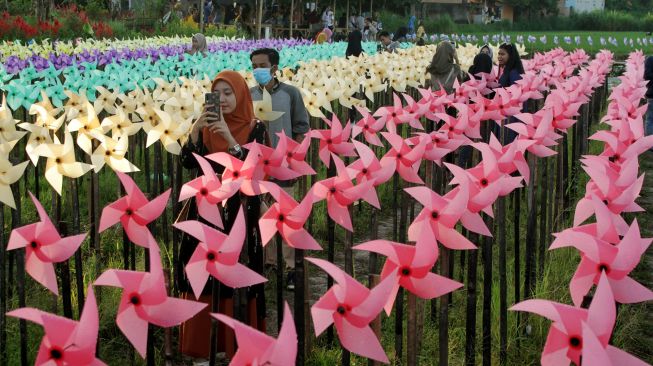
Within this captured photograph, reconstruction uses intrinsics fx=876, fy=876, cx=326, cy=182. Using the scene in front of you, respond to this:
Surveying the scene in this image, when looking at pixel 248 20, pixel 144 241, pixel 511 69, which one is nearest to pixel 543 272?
pixel 144 241

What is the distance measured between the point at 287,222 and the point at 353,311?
33.7 inches

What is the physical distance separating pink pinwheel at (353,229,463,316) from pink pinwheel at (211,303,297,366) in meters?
0.83

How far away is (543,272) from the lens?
609 cm

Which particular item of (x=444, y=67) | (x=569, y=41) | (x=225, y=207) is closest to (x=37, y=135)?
(x=225, y=207)

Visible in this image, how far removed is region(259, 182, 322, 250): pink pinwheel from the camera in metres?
3.46

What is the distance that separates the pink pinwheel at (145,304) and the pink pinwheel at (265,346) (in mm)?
543

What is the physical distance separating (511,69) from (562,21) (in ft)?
160

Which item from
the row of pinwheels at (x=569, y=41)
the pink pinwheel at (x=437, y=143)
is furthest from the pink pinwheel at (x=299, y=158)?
the row of pinwheels at (x=569, y=41)

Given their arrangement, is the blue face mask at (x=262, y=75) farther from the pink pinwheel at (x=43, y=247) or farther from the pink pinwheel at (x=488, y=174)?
the pink pinwheel at (x=43, y=247)

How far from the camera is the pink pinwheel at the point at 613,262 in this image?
2.93 metres

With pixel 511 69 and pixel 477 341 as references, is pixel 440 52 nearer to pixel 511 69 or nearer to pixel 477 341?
pixel 511 69

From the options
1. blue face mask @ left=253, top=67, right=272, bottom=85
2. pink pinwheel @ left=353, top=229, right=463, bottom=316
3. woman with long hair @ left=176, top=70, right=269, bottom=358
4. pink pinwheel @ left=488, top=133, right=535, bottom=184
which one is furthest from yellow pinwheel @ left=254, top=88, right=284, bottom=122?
pink pinwheel @ left=353, top=229, right=463, bottom=316

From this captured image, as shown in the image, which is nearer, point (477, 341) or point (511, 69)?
point (477, 341)

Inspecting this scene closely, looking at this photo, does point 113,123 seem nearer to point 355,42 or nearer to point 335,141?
point 335,141
